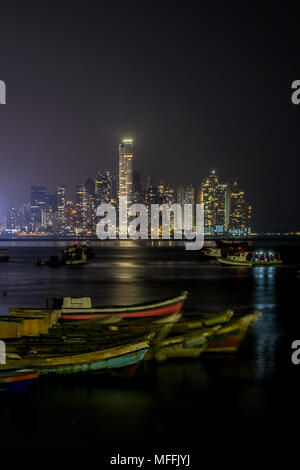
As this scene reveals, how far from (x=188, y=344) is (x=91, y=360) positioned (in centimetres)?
453

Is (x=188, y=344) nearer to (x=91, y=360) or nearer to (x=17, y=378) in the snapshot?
(x=91, y=360)

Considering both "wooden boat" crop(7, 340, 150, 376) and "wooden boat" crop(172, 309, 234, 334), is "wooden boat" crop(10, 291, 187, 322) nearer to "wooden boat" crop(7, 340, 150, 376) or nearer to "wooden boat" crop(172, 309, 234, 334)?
"wooden boat" crop(172, 309, 234, 334)

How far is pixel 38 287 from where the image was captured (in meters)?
60.1

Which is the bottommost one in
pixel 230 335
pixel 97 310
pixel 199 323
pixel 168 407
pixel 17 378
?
pixel 168 407

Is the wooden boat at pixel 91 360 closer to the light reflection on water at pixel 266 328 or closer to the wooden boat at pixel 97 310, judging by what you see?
the wooden boat at pixel 97 310

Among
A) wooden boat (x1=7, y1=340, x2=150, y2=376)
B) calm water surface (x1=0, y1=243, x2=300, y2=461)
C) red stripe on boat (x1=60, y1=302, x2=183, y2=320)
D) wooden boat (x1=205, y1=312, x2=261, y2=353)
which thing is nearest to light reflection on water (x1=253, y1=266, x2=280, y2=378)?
calm water surface (x1=0, y1=243, x2=300, y2=461)

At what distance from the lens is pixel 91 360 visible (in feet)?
61.7

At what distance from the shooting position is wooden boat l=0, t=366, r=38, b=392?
1720 centimetres

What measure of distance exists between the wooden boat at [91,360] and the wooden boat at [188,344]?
2.88 metres

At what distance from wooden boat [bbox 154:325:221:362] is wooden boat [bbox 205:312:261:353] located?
826mm

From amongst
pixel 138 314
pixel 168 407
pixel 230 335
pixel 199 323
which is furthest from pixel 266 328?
pixel 168 407

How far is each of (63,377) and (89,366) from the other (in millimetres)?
1043
